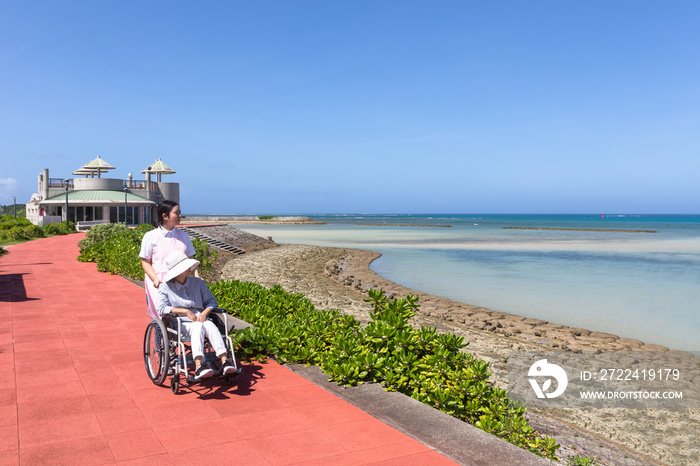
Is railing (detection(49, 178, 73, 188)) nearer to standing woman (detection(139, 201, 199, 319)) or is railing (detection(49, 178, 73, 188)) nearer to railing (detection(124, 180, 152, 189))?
railing (detection(124, 180, 152, 189))

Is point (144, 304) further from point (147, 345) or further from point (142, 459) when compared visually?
point (142, 459)

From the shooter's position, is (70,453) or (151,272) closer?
(70,453)

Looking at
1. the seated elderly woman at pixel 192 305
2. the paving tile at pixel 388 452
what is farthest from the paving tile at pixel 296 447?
the seated elderly woman at pixel 192 305

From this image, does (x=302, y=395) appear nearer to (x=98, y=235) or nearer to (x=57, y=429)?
(x=57, y=429)

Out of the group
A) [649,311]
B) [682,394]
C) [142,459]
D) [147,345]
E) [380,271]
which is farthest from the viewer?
[380,271]

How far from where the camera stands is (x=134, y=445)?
3391 millimetres

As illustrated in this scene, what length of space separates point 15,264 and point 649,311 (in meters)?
18.6

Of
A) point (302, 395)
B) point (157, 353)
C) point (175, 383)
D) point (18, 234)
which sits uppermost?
point (18, 234)

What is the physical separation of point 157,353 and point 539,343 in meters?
7.68

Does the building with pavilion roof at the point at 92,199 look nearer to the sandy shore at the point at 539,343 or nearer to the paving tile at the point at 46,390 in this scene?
the sandy shore at the point at 539,343

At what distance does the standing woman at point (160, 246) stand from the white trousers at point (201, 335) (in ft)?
1.83

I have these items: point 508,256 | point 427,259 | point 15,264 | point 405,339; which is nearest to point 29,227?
point 15,264

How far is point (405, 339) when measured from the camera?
5.03 meters

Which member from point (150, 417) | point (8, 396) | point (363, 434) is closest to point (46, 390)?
point (8, 396)
